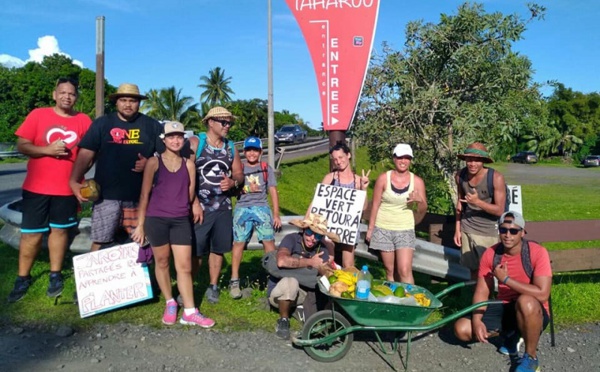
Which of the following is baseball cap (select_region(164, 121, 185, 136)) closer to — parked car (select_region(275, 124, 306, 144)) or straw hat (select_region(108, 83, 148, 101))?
straw hat (select_region(108, 83, 148, 101))

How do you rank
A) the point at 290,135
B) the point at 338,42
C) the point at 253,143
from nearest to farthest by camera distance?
the point at 338,42
the point at 253,143
the point at 290,135

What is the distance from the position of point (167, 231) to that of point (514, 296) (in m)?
3.00

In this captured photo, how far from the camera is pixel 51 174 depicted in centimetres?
496

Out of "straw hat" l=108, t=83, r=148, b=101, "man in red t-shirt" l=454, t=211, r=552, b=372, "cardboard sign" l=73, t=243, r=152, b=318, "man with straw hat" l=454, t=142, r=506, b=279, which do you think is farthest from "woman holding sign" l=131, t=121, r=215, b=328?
"man with straw hat" l=454, t=142, r=506, b=279

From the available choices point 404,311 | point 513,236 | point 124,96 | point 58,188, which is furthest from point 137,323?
point 513,236

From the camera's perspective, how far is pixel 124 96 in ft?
15.9

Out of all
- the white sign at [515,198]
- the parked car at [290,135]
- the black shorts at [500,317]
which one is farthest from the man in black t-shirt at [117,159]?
the parked car at [290,135]

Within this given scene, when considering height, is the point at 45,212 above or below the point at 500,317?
above

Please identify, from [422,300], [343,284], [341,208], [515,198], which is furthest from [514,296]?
[341,208]

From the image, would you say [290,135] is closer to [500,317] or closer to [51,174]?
[51,174]

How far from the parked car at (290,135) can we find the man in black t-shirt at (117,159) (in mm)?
36258

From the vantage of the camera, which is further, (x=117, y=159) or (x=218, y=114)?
(x=218, y=114)

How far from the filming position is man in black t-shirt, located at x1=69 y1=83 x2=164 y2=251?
4.86 m

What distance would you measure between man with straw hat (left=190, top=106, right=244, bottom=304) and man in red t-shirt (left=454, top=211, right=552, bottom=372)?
7.85 feet
